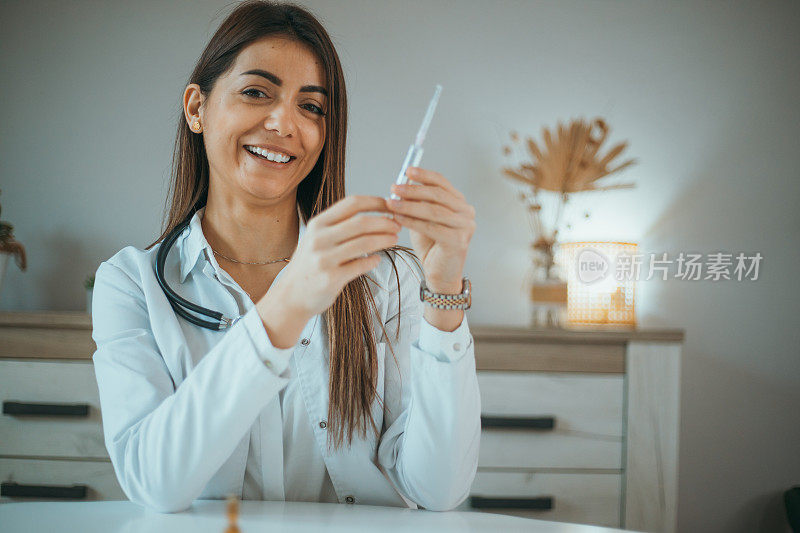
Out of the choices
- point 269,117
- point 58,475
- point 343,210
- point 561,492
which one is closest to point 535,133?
point 561,492

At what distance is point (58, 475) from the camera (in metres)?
1.96

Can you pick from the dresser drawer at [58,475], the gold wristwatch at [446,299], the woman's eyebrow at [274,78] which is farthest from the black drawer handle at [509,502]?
the woman's eyebrow at [274,78]

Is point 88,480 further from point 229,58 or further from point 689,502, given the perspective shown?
point 689,502

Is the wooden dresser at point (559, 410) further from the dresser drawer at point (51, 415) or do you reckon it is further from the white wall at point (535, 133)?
the white wall at point (535, 133)

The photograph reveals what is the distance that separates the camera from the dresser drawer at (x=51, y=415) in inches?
76.9

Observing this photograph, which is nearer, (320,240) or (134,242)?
(320,240)

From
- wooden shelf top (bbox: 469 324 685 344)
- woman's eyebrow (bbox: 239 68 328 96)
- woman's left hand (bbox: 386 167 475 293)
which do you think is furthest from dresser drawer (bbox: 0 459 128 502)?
woman's left hand (bbox: 386 167 475 293)

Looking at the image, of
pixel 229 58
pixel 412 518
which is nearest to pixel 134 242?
pixel 229 58

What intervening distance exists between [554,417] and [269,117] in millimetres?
1346

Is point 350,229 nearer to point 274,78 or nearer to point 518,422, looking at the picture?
point 274,78

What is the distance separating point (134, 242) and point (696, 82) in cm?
233

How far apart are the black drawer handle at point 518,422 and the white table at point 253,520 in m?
1.12

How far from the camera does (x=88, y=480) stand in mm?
1963

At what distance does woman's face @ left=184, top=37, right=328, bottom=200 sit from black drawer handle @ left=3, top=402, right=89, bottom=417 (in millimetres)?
1142
